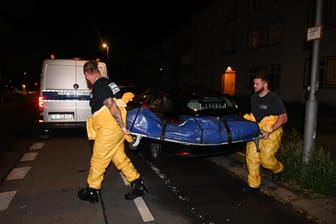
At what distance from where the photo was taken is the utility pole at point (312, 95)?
179 inches

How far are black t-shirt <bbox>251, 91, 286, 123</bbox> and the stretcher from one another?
0.21 metres

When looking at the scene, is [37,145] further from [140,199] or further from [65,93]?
[140,199]

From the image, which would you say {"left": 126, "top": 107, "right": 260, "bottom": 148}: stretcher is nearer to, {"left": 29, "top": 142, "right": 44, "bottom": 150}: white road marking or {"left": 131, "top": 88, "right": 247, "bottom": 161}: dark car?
{"left": 131, "top": 88, "right": 247, "bottom": 161}: dark car

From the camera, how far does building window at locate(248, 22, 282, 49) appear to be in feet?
62.1

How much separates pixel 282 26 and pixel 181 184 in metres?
16.3

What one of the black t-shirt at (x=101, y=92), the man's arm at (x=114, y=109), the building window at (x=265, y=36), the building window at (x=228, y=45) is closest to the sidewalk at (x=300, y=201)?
the man's arm at (x=114, y=109)

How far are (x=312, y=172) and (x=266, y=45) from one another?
1676cm

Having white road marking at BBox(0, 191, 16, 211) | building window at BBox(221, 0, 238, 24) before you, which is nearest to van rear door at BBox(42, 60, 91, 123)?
white road marking at BBox(0, 191, 16, 211)

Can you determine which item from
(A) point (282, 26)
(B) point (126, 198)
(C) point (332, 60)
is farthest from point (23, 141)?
(A) point (282, 26)

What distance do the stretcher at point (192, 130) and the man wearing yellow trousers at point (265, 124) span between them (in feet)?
0.53

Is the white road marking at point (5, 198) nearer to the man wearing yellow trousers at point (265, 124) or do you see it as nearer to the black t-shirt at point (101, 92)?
the black t-shirt at point (101, 92)

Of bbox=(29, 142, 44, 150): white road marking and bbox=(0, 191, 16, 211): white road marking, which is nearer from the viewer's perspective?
bbox=(0, 191, 16, 211): white road marking

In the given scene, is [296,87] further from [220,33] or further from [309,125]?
[309,125]

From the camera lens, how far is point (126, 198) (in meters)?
4.32
